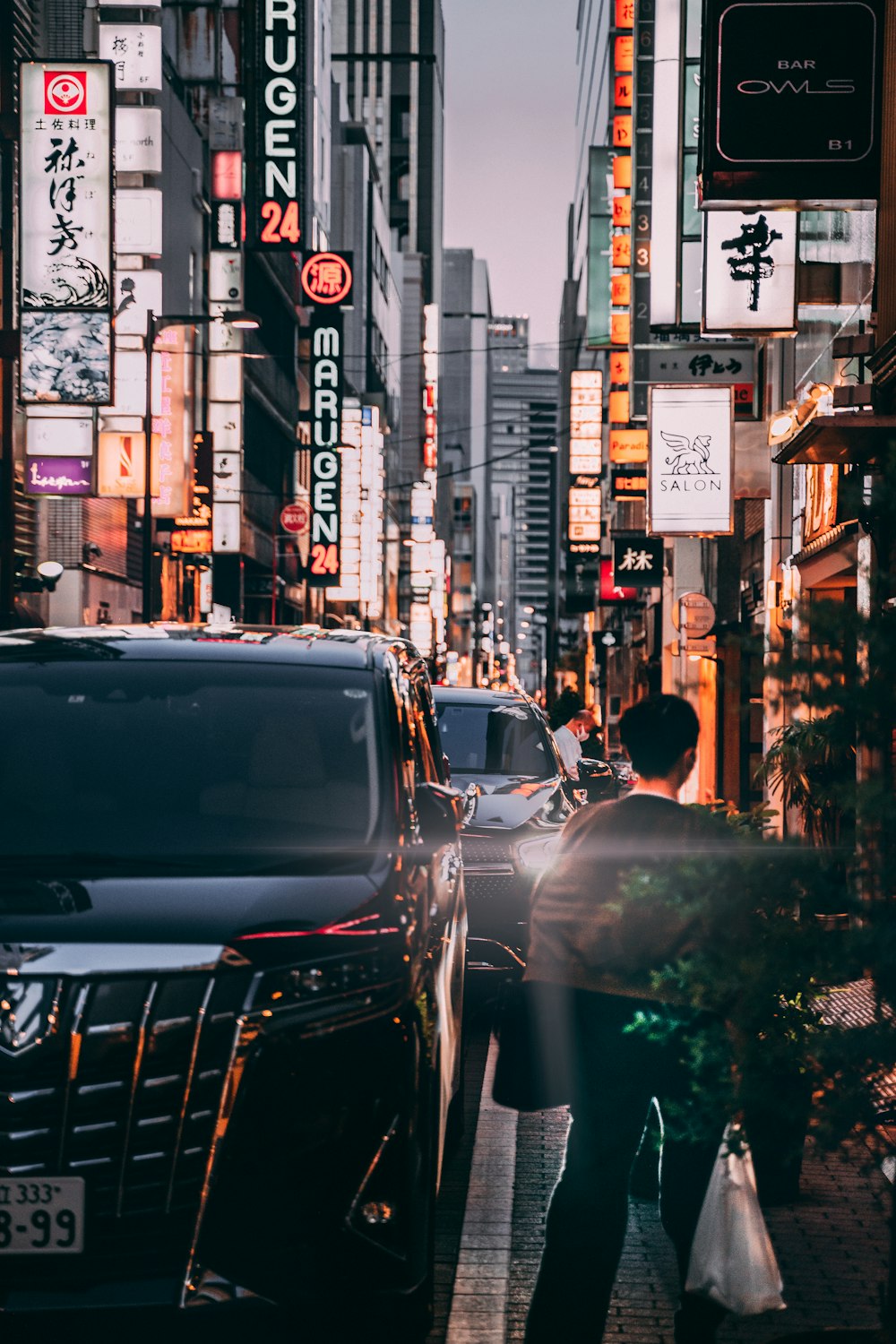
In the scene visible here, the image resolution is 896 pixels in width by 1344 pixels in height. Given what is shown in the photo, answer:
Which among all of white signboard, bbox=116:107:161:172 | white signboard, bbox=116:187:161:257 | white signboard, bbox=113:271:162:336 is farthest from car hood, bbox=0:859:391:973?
white signboard, bbox=116:107:161:172

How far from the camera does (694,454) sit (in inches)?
867

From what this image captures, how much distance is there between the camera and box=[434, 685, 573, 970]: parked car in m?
11.0

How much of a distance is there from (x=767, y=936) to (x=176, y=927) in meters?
1.45

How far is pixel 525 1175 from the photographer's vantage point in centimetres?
690

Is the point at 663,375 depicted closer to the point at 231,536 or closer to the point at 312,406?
the point at 231,536

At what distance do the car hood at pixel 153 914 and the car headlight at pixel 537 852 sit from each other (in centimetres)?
672

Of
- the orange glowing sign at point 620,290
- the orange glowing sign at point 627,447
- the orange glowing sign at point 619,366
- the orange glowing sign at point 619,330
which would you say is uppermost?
the orange glowing sign at point 620,290

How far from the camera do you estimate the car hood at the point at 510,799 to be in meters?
11.3

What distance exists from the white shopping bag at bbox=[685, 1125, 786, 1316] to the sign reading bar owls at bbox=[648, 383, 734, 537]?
17700 millimetres

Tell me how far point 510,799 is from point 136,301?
80.1 ft

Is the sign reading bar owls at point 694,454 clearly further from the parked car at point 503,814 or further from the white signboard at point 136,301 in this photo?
the white signboard at point 136,301

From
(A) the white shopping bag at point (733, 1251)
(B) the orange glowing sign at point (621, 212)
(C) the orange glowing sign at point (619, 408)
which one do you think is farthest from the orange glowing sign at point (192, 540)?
(A) the white shopping bag at point (733, 1251)

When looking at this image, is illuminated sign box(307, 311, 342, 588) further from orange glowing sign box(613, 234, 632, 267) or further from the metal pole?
the metal pole

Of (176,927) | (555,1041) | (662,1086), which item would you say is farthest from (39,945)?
(662,1086)
